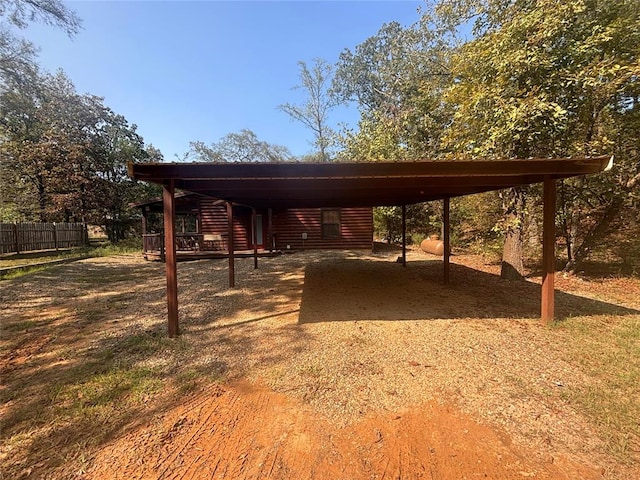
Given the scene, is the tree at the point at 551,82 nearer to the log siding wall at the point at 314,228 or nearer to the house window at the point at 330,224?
the log siding wall at the point at 314,228

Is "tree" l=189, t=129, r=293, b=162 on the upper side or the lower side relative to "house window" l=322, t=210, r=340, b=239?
upper

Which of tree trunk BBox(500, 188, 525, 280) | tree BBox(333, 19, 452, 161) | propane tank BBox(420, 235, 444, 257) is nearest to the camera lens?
tree trunk BBox(500, 188, 525, 280)

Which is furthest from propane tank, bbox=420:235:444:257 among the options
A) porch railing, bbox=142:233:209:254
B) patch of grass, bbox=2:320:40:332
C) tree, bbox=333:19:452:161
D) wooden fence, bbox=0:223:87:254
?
wooden fence, bbox=0:223:87:254

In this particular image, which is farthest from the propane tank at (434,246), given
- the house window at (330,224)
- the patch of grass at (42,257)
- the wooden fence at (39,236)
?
the wooden fence at (39,236)

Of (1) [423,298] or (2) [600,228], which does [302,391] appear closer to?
(1) [423,298]

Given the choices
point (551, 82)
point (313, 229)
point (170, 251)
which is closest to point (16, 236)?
point (313, 229)

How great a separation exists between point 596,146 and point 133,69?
42.3 ft

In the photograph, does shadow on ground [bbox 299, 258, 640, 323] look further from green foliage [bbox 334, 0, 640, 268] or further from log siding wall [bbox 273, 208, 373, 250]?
log siding wall [bbox 273, 208, 373, 250]

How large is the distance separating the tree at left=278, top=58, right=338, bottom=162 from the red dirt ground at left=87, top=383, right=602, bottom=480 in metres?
21.9

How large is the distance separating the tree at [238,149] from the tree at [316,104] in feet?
39.8

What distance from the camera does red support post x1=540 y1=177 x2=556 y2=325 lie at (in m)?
4.34

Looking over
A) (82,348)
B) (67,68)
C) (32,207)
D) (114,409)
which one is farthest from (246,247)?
(67,68)

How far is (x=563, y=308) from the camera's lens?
5.17m

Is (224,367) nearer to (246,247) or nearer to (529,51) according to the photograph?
(529,51)
